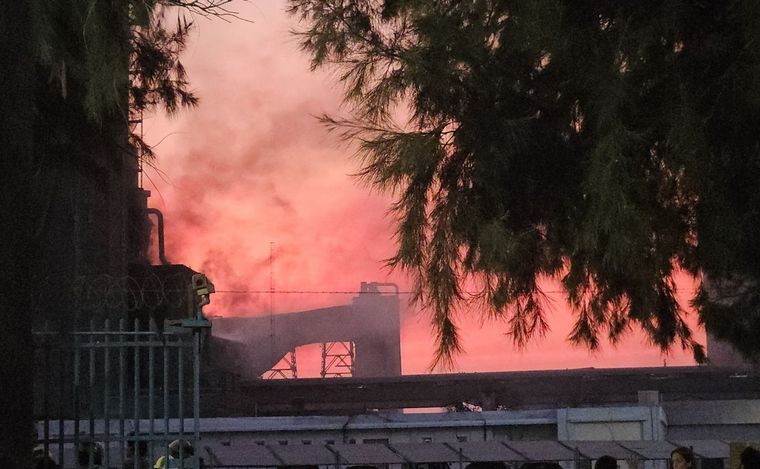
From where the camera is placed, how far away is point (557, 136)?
9.52 m

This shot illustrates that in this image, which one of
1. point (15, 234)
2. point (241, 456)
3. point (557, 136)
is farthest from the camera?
point (241, 456)

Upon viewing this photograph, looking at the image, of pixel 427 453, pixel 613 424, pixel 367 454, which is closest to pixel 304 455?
pixel 367 454

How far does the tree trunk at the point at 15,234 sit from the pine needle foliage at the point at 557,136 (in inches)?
169

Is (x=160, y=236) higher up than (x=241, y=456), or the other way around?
(x=160, y=236)

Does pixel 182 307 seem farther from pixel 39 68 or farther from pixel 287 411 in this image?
pixel 39 68

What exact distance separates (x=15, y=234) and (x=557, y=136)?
5562 millimetres

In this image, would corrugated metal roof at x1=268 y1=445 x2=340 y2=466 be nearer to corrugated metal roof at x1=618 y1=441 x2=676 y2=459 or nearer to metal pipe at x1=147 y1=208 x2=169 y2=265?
corrugated metal roof at x1=618 y1=441 x2=676 y2=459

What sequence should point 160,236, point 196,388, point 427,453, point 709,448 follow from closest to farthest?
point 196,388 → point 427,453 → point 709,448 → point 160,236

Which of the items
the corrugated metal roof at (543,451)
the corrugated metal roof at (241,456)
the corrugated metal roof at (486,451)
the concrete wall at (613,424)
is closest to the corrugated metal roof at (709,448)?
the corrugated metal roof at (543,451)

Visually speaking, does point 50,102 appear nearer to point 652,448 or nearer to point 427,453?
point 427,453

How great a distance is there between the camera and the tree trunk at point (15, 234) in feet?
16.6

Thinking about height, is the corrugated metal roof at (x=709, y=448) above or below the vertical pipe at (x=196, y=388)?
below

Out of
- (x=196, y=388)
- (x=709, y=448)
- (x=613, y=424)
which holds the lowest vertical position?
(x=613, y=424)

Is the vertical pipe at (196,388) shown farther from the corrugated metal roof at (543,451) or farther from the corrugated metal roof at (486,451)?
the corrugated metal roof at (543,451)
